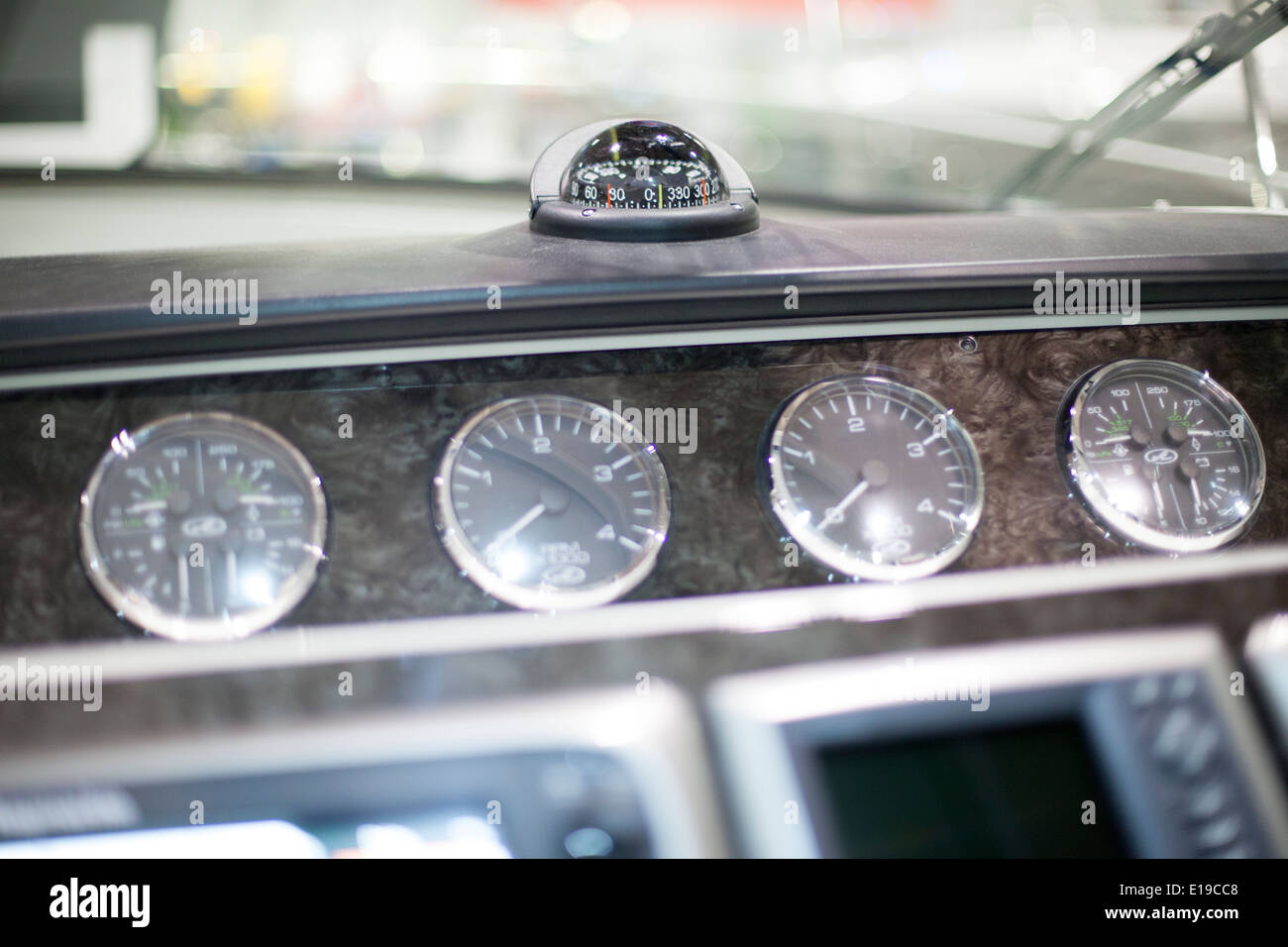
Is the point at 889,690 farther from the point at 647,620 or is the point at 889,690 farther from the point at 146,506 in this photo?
the point at 146,506

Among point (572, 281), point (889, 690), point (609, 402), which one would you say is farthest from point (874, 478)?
point (572, 281)

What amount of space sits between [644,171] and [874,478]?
2.27 ft

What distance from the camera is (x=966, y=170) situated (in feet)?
10.6

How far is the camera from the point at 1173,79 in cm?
192

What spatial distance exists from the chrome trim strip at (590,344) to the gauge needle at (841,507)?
0.85 feet

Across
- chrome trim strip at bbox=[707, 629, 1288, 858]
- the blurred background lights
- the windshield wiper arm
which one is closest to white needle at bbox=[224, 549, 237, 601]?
chrome trim strip at bbox=[707, 629, 1288, 858]

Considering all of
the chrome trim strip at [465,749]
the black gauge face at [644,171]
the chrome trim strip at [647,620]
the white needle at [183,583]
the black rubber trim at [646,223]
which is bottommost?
the chrome trim strip at [465,749]

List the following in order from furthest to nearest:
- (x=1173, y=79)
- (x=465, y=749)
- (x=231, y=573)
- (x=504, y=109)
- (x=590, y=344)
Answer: (x=504, y=109)
(x=1173, y=79)
(x=590, y=344)
(x=231, y=573)
(x=465, y=749)

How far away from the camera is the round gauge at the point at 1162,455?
1552mm

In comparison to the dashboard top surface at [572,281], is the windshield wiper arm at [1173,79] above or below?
above

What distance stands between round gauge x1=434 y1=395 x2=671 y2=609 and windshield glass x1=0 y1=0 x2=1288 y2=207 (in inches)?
31.3

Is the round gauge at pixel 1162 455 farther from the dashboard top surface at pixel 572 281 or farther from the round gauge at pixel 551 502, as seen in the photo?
the round gauge at pixel 551 502

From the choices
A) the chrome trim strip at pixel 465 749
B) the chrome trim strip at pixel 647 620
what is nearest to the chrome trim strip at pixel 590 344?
the chrome trim strip at pixel 647 620

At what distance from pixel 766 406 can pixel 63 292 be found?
110 cm
